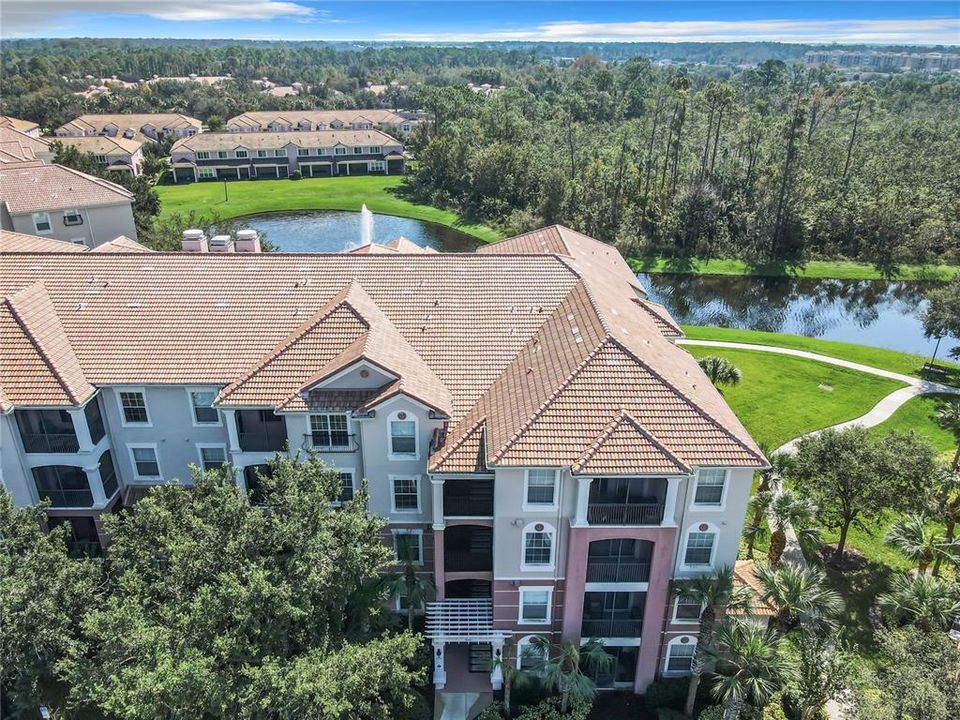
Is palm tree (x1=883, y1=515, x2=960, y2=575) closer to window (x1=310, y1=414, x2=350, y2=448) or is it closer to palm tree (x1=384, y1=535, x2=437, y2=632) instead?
Answer: palm tree (x1=384, y1=535, x2=437, y2=632)

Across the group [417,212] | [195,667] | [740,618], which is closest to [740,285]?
[417,212]

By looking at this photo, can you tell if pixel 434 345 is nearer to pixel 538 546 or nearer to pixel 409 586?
pixel 538 546

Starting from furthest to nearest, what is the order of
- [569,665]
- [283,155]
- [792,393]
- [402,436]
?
1. [283,155]
2. [792,393]
3. [402,436]
4. [569,665]

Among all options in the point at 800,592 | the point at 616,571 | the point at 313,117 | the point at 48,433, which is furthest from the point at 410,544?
the point at 313,117

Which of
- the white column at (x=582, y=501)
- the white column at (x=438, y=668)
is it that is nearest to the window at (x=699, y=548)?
the white column at (x=582, y=501)

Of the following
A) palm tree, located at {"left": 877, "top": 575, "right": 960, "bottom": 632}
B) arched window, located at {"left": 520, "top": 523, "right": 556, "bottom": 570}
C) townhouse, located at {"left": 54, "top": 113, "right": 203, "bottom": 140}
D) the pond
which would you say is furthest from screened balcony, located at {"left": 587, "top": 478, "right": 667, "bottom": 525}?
townhouse, located at {"left": 54, "top": 113, "right": 203, "bottom": 140}

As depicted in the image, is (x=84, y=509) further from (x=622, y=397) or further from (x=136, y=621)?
(x=622, y=397)
